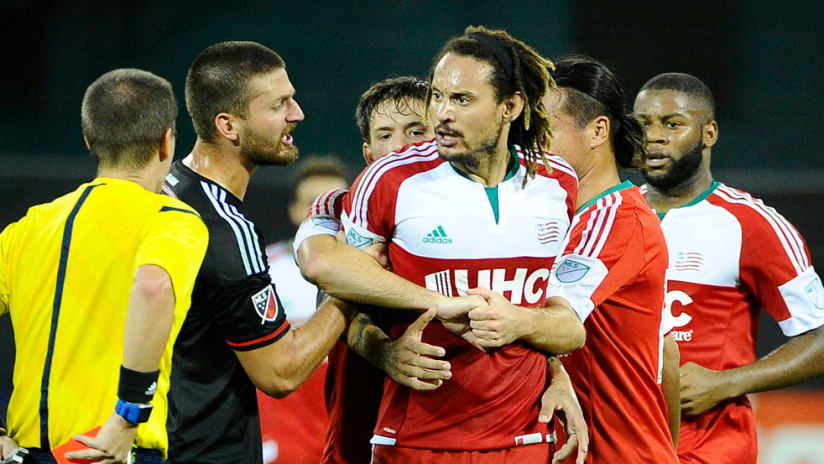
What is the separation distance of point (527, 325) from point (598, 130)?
102 centimetres

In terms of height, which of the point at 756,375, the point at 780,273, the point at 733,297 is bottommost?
the point at 756,375

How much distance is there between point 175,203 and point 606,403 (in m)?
1.59

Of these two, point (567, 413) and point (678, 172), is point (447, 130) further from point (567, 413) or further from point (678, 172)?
point (678, 172)

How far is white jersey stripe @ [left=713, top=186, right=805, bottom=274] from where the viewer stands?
171 inches

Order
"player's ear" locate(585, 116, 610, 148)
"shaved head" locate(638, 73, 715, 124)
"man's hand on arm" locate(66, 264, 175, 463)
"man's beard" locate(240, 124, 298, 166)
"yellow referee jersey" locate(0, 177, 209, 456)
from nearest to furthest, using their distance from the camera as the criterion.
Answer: "man's hand on arm" locate(66, 264, 175, 463) < "yellow referee jersey" locate(0, 177, 209, 456) < "man's beard" locate(240, 124, 298, 166) < "player's ear" locate(585, 116, 610, 148) < "shaved head" locate(638, 73, 715, 124)

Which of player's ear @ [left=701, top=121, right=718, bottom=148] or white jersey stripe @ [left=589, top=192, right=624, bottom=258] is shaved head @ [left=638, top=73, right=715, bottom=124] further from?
white jersey stripe @ [left=589, top=192, right=624, bottom=258]

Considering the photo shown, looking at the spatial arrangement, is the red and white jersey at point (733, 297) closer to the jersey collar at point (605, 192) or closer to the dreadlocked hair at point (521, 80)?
the jersey collar at point (605, 192)

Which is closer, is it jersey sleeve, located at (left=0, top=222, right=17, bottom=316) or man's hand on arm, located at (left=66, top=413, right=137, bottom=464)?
man's hand on arm, located at (left=66, top=413, right=137, bottom=464)

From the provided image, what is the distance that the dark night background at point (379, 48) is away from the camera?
10.7 metres

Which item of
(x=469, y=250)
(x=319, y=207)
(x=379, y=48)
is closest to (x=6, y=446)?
(x=319, y=207)

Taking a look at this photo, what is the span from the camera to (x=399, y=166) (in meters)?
3.21

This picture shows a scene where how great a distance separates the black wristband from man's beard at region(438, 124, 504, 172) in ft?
3.55

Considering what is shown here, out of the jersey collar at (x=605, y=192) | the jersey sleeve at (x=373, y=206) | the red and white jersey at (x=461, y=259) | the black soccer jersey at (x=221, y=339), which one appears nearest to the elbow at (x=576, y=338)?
the red and white jersey at (x=461, y=259)

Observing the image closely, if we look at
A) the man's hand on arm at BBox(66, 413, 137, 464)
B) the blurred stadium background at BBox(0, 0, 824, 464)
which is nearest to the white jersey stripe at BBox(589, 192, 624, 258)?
the man's hand on arm at BBox(66, 413, 137, 464)
